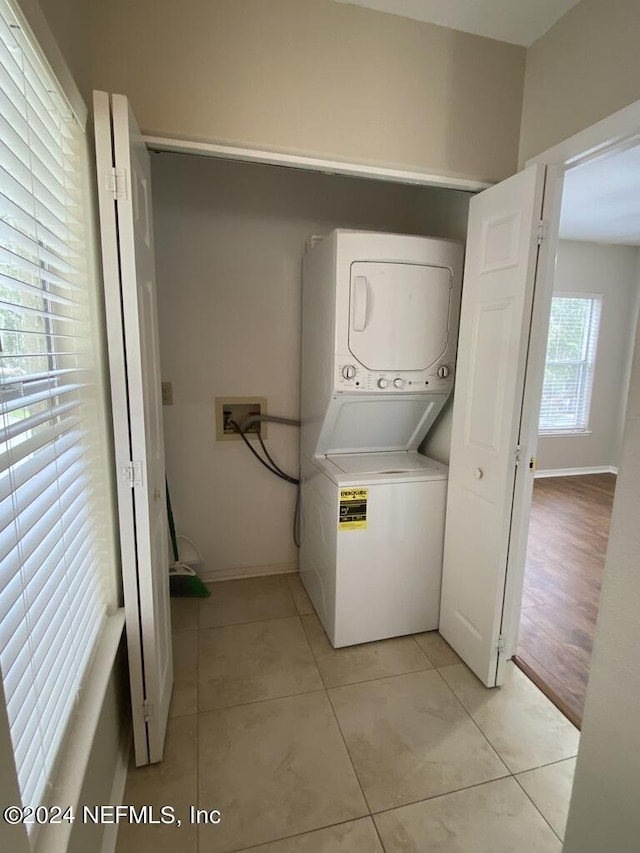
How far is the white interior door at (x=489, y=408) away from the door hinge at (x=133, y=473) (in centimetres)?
136

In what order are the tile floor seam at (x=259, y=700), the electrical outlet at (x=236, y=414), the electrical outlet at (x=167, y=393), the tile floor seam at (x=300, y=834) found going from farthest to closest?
1. the electrical outlet at (x=236, y=414)
2. the electrical outlet at (x=167, y=393)
3. the tile floor seam at (x=259, y=700)
4. the tile floor seam at (x=300, y=834)

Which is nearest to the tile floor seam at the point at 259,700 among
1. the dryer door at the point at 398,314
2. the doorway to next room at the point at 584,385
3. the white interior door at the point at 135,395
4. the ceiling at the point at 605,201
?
the white interior door at the point at 135,395

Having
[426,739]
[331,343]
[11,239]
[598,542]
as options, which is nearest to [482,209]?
[331,343]

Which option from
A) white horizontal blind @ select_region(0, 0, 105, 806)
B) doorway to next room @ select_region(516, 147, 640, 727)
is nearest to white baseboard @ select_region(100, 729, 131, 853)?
white horizontal blind @ select_region(0, 0, 105, 806)

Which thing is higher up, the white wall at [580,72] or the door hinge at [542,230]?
the white wall at [580,72]

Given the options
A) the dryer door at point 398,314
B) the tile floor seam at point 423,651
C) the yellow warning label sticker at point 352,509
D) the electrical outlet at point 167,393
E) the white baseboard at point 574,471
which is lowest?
the tile floor seam at point 423,651

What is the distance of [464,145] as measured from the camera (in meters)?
1.72

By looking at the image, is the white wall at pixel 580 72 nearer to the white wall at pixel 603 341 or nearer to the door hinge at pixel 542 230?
the door hinge at pixel 542 230

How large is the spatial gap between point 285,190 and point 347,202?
0.38 meters

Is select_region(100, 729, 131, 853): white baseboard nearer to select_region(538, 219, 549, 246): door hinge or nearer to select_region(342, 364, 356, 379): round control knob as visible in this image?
select_region(342, 364, 356, 379): round control knob

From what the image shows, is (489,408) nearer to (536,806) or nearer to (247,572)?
(536,806)

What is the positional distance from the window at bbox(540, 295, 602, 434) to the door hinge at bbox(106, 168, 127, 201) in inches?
190

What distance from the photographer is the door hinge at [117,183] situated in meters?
1.14

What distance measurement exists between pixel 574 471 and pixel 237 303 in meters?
4.65
